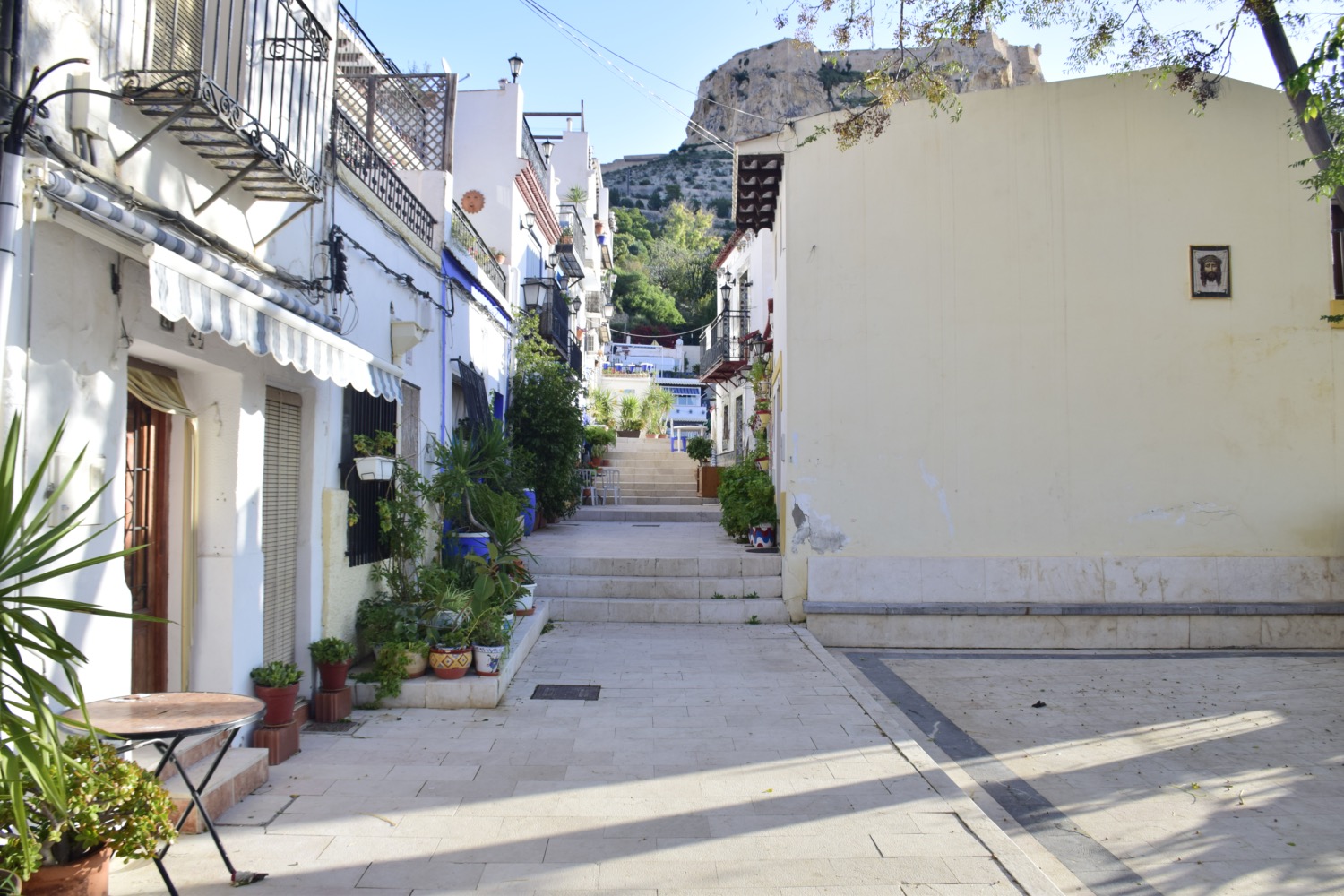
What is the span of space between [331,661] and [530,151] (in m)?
13.4

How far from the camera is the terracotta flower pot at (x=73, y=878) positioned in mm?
3146

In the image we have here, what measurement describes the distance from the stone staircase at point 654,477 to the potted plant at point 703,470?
194mm

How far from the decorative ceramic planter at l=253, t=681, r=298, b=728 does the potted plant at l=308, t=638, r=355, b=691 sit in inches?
32.2

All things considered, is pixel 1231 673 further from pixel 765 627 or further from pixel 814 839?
pixel 814 839

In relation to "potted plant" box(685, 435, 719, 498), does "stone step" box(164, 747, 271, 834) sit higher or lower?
lower

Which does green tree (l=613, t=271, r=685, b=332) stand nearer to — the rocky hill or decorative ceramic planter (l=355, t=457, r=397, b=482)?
the rocky hill

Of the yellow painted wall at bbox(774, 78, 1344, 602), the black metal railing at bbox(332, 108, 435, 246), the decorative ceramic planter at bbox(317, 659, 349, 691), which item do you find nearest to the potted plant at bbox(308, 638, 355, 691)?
the decorative ceramic planter at bbox(317, 659, 349, 691)

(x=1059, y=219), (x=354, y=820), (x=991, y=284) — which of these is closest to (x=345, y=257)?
(x=354, y=820)

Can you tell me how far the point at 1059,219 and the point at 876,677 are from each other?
20.3 feet

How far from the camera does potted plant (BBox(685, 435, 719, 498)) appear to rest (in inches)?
843

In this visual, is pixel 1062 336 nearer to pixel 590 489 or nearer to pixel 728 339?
pixel 728 339

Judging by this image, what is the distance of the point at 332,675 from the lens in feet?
21.7

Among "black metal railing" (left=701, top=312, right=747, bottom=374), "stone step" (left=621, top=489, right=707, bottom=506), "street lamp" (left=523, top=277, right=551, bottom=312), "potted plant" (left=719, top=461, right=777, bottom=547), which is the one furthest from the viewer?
"stone step" (left=621, top=489, right=707, bottom=506)

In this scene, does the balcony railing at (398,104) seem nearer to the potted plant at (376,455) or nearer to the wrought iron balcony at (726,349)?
the potted plant at (376,455)
